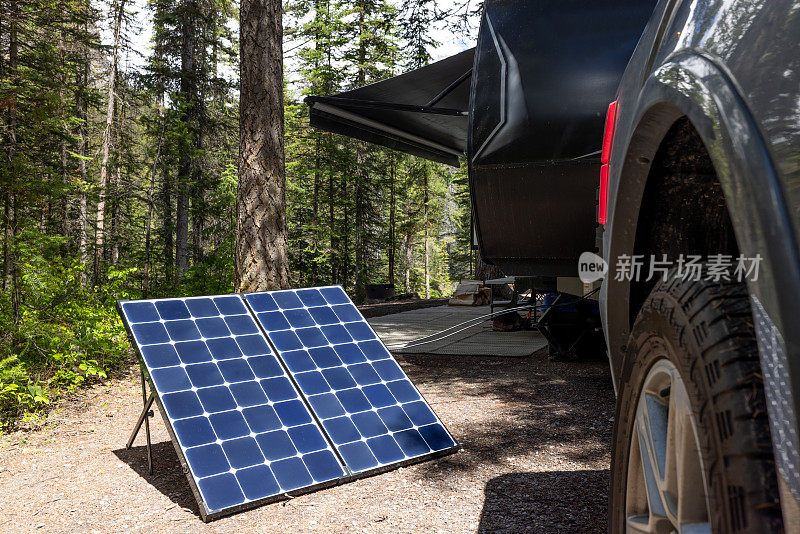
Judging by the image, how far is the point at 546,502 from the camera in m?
3.17

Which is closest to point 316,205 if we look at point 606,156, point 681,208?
point 606,156

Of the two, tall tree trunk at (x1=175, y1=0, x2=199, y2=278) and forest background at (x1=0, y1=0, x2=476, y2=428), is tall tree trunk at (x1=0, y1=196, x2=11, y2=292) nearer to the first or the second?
forest background at (x1=0, y1=0, x2=476, y2=428)

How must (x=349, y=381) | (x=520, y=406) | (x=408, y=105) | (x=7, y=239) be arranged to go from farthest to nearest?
(x=408, y=105) < (x=7, y=239) < (x=520, y=406) < (x=349, y=381)

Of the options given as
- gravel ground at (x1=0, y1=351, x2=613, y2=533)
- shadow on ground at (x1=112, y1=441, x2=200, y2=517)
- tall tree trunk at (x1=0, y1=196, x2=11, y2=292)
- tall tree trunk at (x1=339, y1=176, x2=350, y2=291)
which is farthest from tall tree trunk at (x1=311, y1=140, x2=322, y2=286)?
shadow on ground at (x1=112, y1=441, x2=200, y2=517)

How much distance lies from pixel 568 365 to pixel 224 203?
13.2 metres

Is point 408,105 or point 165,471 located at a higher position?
point 408,105

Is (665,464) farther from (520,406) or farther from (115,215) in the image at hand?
(115,215)

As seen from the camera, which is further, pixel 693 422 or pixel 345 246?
pixel 345 246

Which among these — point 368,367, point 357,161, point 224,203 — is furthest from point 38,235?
point 357,161

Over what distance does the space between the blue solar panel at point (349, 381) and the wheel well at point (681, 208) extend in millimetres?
2083

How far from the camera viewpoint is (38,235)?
7465 mm

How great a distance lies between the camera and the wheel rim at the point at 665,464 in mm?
1283

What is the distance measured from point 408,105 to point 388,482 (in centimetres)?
578

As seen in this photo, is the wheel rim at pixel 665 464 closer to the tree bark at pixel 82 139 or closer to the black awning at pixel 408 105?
the black awning at pixel 408 105
